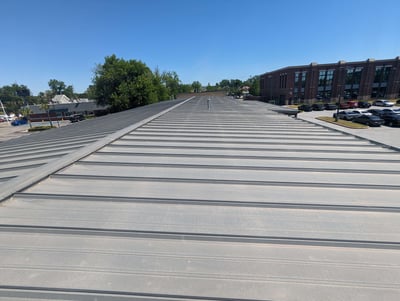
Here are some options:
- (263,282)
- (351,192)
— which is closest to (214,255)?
(263,282)

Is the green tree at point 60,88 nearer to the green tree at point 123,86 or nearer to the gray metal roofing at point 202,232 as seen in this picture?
the green tree at point 123,86

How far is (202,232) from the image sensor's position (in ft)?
5.16

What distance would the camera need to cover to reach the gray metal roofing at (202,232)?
1152 millimetres

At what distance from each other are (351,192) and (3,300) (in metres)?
3.00

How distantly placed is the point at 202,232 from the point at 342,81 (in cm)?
6317

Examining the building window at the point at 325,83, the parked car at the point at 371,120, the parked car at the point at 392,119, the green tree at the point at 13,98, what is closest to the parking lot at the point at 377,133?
the parked car at the point at 371,120

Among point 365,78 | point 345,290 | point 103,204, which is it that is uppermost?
point 365,78

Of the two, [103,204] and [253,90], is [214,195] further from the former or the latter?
[253,90]

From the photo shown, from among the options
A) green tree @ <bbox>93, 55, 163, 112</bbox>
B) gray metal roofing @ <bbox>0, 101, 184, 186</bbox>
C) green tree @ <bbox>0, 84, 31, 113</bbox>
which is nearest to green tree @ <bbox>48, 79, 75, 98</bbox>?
green tree @ <bbox>0, 84, 31, 113</bbox>

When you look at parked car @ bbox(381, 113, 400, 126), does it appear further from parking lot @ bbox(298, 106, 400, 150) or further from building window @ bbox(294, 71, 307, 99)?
building window @ bbox(294, 71, 307, 99)

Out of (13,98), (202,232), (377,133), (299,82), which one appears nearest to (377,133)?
(377,133)

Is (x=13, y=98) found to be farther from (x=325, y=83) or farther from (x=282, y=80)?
(x=325, y=83)

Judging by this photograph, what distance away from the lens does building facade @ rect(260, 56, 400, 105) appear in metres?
48.0

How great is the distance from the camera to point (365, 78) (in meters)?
48.7
